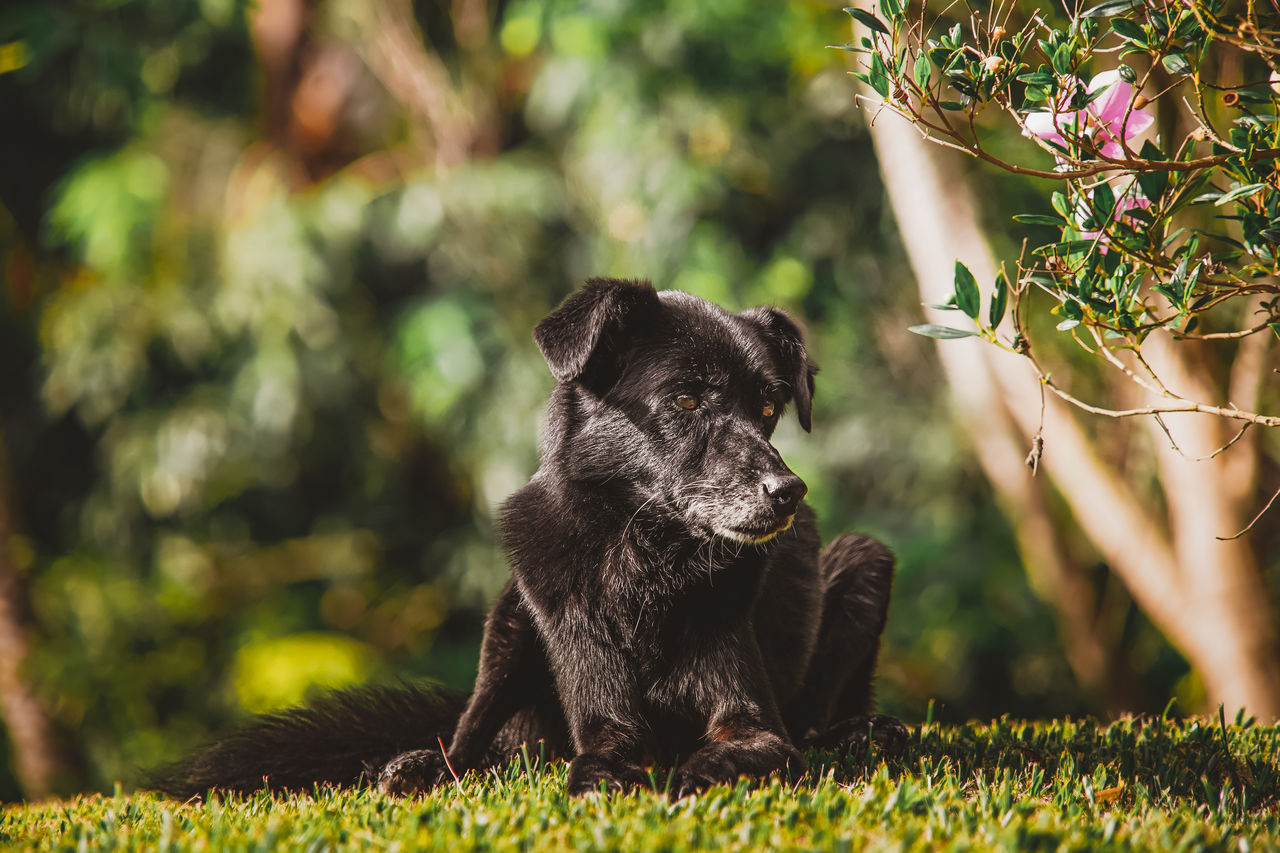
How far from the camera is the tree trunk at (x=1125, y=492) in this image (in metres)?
5.26

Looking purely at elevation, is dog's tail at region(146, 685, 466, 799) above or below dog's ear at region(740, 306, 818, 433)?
below

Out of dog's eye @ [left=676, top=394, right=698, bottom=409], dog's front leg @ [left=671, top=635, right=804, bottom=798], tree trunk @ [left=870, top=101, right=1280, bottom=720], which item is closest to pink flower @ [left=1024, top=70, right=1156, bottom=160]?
dog's eye @ [left=676, top=394, right=698, bottom=409]

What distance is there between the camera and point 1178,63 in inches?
→ 103

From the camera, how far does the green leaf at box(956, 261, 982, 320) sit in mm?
2717

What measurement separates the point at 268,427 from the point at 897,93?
7199mm

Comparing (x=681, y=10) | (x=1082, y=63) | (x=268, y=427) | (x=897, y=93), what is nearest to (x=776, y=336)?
(x=897, y=93)

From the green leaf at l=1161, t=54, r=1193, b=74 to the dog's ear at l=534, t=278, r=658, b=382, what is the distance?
153 cm

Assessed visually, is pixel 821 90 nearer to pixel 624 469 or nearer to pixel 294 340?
pixel 294 340

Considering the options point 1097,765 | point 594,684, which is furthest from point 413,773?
point 1097,765

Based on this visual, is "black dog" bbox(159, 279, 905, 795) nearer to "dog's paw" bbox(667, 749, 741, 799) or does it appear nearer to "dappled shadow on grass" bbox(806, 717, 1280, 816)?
"dog's paw" bbox(667, 749, 741, 799)

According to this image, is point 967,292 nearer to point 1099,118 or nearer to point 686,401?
point 1099,118

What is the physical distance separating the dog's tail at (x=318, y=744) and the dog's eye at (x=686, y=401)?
1.37 metres

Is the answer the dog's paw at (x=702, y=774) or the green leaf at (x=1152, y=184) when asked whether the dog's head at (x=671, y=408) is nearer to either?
the dog's paw at (x=702, y=774)

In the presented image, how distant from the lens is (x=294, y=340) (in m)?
9.02
